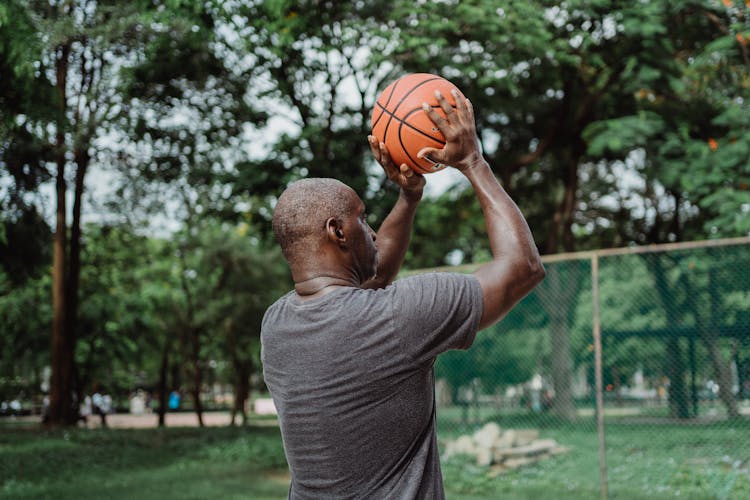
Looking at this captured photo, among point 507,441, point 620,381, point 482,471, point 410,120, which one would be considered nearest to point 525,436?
point 507,441

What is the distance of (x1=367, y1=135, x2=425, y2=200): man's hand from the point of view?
2.40 meters

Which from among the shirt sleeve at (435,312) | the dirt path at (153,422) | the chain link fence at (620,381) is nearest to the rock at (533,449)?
the chain link fence at (620,381)

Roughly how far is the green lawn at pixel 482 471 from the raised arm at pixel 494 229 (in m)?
7.91

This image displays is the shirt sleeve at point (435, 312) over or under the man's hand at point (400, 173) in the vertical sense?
under

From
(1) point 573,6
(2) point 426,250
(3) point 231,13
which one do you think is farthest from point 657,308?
(2) point 426,250

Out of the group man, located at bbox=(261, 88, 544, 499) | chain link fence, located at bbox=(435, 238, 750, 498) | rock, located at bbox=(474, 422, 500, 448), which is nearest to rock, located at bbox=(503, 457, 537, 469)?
chain link fence, located at bbox=(435, 238, 750, 498)

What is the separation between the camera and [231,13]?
12188mm

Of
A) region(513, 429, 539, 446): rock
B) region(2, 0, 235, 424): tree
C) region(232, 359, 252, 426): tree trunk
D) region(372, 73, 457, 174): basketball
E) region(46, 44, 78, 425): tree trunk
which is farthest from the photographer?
region(232, 359, 252, 426): tree trunk

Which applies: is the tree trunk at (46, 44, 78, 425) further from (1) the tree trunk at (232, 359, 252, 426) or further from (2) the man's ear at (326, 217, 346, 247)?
(2) the man's ear at (326, 217, 346, 247)

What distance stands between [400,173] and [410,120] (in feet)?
0.65

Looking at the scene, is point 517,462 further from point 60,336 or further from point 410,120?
point 60,336

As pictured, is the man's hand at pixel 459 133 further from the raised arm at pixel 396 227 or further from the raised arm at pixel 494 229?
the raised arm at pixel 396 227

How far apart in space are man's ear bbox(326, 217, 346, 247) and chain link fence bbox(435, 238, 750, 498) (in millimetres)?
7702

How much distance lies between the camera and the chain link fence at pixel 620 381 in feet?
29.3
